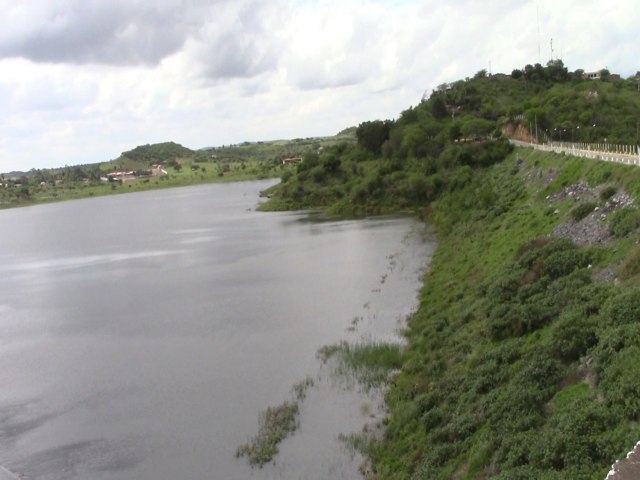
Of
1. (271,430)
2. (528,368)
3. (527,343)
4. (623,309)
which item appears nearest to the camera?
(623,309)

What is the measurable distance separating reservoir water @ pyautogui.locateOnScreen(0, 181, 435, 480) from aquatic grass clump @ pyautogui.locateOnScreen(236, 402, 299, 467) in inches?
13.3

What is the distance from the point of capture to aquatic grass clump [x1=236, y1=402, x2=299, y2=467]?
20.2 m

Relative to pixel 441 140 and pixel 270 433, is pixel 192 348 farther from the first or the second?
pixel 441 140

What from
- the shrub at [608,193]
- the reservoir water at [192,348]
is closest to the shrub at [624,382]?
the reservoir water at [192,348]

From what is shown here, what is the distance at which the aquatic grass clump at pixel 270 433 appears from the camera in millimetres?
20234

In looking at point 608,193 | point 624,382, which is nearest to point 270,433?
point 624,382

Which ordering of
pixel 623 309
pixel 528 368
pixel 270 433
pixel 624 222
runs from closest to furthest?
pixel 623 309 → pixel 528 368 → pixel 270 433 → pixel 624 222

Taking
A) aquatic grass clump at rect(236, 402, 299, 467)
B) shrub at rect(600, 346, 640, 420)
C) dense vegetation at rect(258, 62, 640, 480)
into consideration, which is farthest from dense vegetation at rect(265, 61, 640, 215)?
shrub at rect(600, 346, 640, 420)

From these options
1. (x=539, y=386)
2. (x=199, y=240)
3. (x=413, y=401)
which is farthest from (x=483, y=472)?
(x=199, y=240)

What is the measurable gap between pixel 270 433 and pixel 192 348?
11288 mm

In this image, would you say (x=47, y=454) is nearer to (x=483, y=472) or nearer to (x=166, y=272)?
(x=483, y=472)

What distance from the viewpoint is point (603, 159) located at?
35.8m

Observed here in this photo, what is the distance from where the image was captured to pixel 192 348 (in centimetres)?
3158

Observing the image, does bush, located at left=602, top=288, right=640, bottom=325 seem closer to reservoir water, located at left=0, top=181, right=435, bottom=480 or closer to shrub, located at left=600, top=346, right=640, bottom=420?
shrub, located at left=600, top=346, right=640, bottom=420
